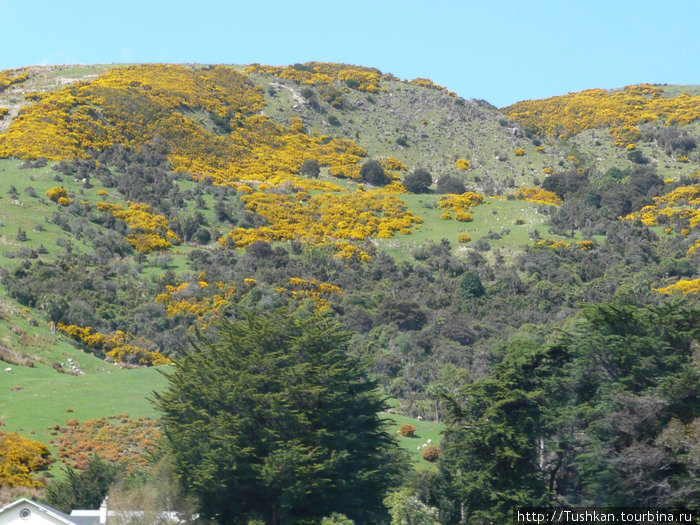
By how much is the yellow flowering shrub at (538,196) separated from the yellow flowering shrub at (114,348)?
171 feet

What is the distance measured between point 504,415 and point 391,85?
358 feet

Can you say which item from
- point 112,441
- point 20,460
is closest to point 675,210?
point 112,441

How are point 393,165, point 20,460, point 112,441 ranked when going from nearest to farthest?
point 20,460
point 112,441
point 393,165

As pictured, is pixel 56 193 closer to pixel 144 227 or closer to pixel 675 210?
pixel 144 227

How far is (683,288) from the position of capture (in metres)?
64.6

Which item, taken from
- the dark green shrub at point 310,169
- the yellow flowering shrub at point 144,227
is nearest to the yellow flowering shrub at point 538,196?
the dark green shrub at point 310,169

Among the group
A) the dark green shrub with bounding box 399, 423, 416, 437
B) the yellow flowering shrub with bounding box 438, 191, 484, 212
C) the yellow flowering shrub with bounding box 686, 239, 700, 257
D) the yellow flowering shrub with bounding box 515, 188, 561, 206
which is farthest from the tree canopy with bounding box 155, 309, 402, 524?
the yellow flowering shrub with bounding box 515, 188, 561, 206

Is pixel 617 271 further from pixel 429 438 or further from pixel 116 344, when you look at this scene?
pixel 116 344

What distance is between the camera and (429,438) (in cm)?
4278

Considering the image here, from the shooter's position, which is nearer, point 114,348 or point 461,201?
point 114,348

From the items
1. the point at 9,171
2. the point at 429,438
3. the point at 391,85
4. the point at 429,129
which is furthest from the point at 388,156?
the point at 429,438

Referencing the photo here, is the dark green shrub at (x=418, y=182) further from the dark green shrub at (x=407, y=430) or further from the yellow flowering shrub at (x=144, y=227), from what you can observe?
the dark green shrub at (x=407, y=430)

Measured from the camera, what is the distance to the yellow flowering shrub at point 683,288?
63834 millimetres

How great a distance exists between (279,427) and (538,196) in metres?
71.7
